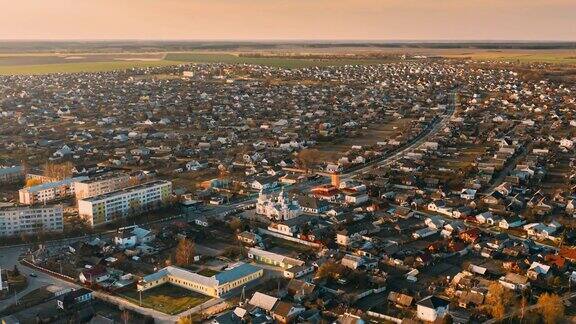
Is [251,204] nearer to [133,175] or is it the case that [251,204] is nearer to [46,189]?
[133,175]

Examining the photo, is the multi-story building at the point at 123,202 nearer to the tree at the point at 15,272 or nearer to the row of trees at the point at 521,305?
the tree at the point at 15,272

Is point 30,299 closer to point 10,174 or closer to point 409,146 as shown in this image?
point 10,174

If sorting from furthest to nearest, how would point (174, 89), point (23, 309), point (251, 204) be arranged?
point (174, 89) < point (251, 204) < point (23, 309)

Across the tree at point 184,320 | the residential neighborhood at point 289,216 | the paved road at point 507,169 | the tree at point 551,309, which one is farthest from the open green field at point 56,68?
the tree at point 551,309

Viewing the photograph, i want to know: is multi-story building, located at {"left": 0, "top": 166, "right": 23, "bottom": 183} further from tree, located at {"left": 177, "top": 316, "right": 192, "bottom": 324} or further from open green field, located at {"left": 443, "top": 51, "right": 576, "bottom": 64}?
open green field, located at {"left": 443, "top": 51, "right": 576, "bottom": 64}

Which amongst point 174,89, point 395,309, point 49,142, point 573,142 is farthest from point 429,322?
point 174,89
